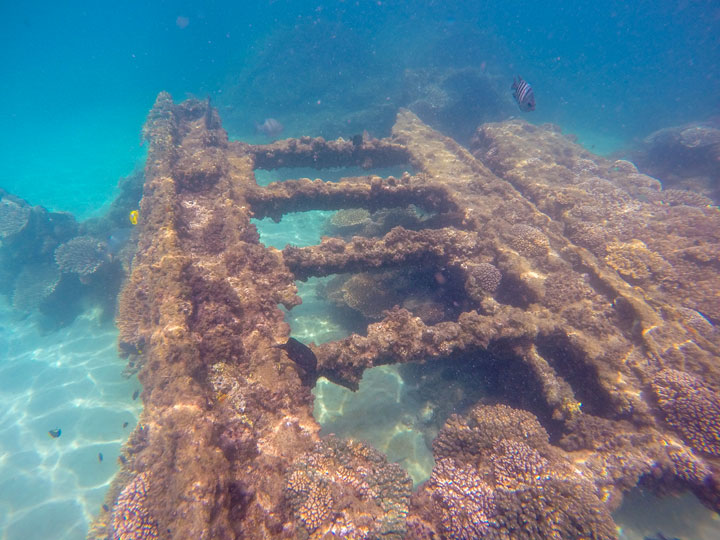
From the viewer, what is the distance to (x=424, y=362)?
697cm

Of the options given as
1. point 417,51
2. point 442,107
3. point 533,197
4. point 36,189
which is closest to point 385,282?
point 533,197

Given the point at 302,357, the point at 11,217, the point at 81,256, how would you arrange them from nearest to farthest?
1. the point at 302,357
2. the point at 81,256
3. the point at 11,217

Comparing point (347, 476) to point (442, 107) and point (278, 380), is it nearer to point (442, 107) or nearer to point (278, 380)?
point (278, 380)

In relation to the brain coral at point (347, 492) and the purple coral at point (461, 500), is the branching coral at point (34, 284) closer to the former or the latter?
the brain coral at point (347, 492)

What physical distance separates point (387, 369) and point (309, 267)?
3551 mm

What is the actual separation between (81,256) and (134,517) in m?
13.6

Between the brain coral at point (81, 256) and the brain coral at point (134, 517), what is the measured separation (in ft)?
41.3

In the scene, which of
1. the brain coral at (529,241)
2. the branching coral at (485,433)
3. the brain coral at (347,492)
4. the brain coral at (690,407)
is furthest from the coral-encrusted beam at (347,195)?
the brain coral at (347,492)

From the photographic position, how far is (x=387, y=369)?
26.9 ft

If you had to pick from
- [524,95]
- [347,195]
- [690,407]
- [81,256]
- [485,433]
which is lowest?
[485,433]


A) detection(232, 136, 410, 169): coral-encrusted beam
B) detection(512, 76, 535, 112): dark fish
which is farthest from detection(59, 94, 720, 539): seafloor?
detection(512, 76, 535, 112): dark fish

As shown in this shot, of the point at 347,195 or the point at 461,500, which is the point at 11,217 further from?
the point at 461,500

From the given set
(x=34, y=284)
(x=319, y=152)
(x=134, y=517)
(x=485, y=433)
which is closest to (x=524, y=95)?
(x=319, y=152)

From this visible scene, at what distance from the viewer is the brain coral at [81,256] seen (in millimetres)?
12719
